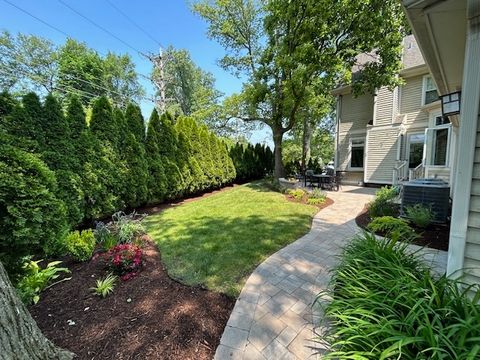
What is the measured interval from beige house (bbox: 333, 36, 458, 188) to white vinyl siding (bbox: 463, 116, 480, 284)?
811 cm

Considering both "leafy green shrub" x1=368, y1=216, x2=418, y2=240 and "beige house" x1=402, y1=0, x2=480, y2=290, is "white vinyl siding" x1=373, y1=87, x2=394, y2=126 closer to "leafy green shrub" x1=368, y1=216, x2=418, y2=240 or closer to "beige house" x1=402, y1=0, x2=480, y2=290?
"leafy green shrub" x1=368, y1=216, x2=418, y2=240

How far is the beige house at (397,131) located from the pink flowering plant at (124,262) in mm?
9778

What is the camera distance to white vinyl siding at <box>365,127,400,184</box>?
36.8 ft

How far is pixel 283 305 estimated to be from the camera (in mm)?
2508

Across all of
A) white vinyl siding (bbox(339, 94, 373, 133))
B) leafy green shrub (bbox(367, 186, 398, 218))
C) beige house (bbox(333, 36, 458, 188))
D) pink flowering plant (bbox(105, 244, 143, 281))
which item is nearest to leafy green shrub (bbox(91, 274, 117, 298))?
pink flowering plant (bbox(105, 244, 143, 281))

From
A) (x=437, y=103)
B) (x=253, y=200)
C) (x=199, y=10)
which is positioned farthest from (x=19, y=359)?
(x=199, y=10)

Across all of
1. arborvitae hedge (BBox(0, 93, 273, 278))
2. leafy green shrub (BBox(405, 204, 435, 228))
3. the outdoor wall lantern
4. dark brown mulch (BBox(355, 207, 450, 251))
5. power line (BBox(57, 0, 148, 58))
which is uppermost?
power line (BBox(57, 0, 148, 58))

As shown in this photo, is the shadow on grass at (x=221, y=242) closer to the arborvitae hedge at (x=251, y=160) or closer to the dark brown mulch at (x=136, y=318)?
the dark brown mulch at (x=136, y=318)

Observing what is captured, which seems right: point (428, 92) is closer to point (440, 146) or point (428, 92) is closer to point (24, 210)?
point (440, 146)

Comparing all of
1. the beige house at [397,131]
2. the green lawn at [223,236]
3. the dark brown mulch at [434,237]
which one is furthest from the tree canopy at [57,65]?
the dark brown mulch at [434,237]

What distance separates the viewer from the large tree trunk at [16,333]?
1.14 meters

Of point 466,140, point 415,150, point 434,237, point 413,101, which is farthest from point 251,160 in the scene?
point 466,140

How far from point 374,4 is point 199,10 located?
31.7 feet

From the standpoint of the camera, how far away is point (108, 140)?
5.77 metres
